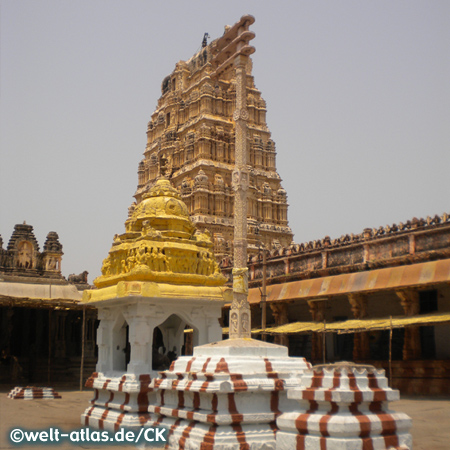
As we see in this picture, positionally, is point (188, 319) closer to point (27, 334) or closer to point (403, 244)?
point (403, 244)

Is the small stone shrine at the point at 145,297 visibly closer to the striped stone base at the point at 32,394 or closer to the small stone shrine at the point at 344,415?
the small stone shrine at the point at 344,415

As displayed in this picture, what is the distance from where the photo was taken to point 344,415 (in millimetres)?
6172

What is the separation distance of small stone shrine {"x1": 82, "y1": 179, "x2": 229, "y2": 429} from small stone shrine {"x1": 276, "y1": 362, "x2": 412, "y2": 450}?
435 centimetres

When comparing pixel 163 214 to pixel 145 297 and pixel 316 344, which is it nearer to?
pixel 145 297

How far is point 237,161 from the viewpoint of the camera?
387 inches

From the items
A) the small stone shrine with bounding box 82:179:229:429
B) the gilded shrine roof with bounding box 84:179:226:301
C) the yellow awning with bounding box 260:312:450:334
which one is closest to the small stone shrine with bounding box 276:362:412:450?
the small stone shrine with bounding box 82:179:229:429

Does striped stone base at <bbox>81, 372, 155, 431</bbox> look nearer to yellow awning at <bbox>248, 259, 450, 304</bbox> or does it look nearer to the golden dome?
the golden dome

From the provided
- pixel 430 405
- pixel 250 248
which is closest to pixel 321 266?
pixel 430 405

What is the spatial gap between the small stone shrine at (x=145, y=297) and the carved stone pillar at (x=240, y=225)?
193cm

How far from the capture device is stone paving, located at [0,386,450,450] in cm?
908

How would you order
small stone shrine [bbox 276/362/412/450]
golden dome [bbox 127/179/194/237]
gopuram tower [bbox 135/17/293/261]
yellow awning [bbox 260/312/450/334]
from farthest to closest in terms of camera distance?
gopuram tower [bbox 135/17/293/261], yellow awning [bbox 260/312/450/334], golden dome [bbox 127/179/194/237], small stone shrine [bbox 276/362/412/450]

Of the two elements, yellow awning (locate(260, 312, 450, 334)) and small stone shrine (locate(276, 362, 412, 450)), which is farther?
yellow awning (locate(260, 312, 450, 334))

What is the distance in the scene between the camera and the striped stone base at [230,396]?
289 inches

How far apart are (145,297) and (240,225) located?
228 centimetres
